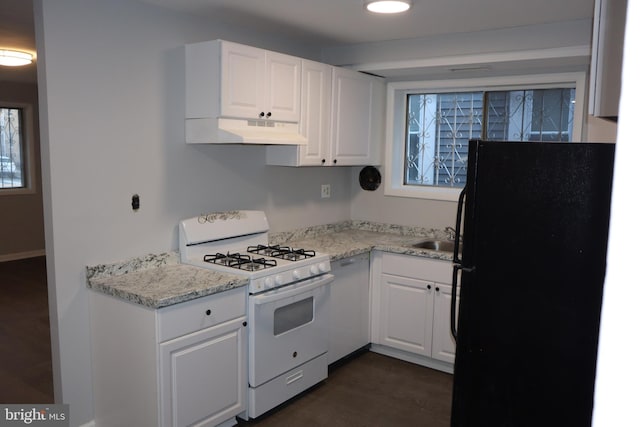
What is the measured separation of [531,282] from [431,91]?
285cm

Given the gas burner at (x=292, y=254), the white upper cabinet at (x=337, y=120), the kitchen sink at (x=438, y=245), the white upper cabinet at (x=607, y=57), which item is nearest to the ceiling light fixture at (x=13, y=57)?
the white upper cabinet at (x=337, y=120)

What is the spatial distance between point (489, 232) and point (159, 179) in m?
2.00

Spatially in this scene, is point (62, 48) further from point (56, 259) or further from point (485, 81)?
point (485, 81)

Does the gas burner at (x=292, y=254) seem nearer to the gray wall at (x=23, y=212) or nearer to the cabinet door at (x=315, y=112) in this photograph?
the cabinet door at (x=315, y=112)

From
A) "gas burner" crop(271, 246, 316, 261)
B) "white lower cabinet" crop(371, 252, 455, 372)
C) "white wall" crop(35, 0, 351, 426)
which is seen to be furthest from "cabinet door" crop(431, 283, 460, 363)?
"white wall" crop(35, 0, 351, 426)

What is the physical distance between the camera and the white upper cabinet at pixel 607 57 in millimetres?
1324

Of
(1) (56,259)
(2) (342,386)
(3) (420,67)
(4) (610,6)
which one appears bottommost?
(2) (342,386)

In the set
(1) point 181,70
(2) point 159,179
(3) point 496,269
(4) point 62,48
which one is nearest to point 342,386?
(2) point 159,179

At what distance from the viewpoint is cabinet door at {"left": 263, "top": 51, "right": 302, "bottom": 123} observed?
3.29 meters

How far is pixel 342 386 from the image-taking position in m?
3.54

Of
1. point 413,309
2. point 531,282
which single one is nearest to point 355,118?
point 413,309

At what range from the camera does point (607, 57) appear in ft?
4.89

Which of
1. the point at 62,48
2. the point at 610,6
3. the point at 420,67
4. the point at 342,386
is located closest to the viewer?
the point at 610,6

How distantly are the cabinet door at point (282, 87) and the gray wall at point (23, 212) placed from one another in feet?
16.6
